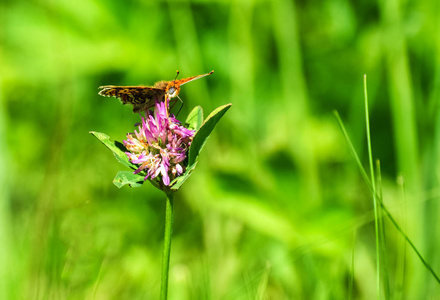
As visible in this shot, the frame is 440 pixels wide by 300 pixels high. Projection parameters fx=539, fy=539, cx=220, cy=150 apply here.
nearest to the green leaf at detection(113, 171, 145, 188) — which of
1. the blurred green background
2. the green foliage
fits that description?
the green foliage

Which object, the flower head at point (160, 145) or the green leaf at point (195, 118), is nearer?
the flower head at point (160, 145)

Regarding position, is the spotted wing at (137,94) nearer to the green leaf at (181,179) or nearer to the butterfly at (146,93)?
the butterfly at (146,93)

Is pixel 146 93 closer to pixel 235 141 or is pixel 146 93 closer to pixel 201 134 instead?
pixel 201 134

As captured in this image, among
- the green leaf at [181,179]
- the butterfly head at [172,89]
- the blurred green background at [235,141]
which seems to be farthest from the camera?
the blurred green background at [235,141]

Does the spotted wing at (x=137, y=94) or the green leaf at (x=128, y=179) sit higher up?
the spotted wing at (x=137, y=94)

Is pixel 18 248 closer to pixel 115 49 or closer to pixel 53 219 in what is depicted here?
pixel 53 219

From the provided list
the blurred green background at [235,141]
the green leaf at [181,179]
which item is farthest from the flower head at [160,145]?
the blurred green background at [235,141]

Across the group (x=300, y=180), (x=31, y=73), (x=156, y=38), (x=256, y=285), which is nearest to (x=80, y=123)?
(x=31, y=73)
